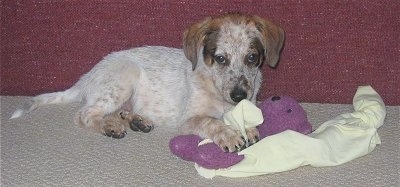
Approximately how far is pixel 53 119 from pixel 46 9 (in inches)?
31.6

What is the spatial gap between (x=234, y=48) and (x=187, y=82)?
0.46m

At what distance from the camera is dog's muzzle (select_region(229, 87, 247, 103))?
3680mm

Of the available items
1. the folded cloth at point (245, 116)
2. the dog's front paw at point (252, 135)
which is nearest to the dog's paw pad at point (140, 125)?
the folded cloth at point (245, 116)

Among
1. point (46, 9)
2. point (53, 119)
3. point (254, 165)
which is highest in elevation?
point (46, 9)

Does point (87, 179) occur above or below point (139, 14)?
below

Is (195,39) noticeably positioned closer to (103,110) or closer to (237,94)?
(237,94)

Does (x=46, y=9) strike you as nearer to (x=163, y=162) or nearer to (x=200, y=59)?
(x=200, y=59)

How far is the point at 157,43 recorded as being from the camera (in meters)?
4.50

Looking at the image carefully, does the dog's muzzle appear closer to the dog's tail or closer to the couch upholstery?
the couch upholstery

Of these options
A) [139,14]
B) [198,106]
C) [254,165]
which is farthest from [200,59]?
[254,165]

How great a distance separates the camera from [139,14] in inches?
173

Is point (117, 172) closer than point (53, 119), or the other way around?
point (117, 172)

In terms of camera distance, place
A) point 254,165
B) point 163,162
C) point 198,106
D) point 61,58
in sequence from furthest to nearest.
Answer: point 61,58 < point 198,106 < point 163,162 < point 254,165

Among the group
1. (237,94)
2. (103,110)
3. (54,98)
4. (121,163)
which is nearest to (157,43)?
(103,110)
